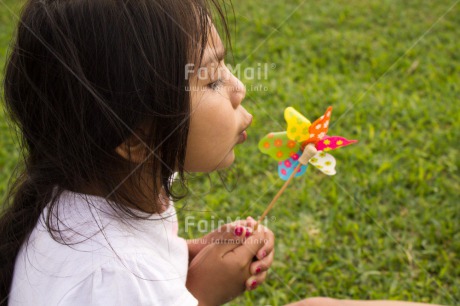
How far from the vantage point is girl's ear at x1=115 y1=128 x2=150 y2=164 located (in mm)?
943

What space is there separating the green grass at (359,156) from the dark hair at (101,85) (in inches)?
26.5

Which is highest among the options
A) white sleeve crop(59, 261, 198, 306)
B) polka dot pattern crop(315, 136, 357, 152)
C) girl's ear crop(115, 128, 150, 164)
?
girl's ear crop(115, 128, 150, 164)

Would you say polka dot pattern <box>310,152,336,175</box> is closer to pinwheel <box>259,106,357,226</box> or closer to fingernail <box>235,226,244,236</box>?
pinwheel <box>259,106,357,226</box>

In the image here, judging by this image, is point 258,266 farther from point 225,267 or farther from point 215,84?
point 215,84

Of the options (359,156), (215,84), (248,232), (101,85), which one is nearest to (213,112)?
(215,84)

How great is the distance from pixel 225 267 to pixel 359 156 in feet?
3.06

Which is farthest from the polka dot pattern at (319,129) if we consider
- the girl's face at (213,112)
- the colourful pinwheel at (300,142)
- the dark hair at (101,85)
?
the dark hair at (101,85)

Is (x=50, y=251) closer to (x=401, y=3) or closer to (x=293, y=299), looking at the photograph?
(x=293, y=299)

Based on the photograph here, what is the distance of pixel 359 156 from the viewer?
75.6 inches

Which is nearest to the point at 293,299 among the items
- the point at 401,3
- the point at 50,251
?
the point at 50,251

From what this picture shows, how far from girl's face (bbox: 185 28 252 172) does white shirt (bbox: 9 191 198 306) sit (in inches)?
6.1

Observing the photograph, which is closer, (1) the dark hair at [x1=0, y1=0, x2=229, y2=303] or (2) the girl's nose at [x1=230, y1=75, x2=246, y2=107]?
(1) the dark hair at [x1=0, y1=0, x2=229, y2=303]

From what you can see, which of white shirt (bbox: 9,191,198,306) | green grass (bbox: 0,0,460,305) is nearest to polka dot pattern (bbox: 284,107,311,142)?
white shirt (bbox: 9,191,198,306)

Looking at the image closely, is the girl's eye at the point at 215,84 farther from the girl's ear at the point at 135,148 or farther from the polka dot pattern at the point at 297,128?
the polka dot pattern at the point at 297,128
